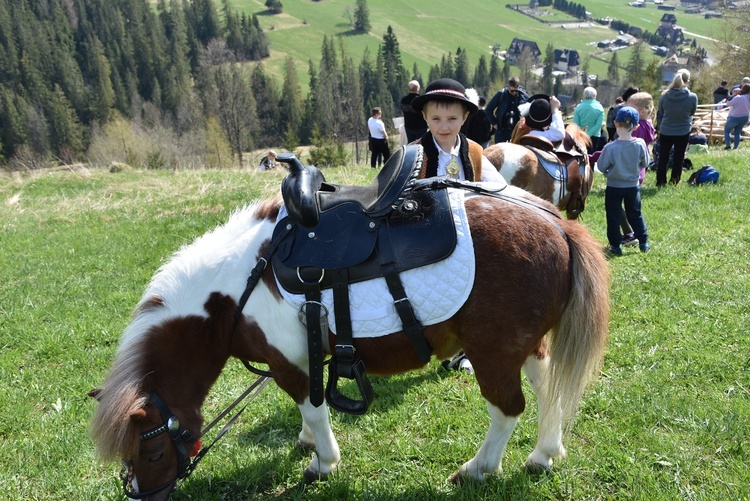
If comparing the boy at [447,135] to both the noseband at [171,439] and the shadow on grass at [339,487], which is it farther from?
the noseband at [171,439]

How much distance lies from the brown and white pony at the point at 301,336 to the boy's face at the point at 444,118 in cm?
62

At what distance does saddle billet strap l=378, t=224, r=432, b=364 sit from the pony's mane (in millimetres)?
675

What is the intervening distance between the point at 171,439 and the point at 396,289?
1.35m

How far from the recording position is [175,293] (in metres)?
2.46

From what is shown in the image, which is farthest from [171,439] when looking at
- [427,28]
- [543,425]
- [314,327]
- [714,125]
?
[427,28]

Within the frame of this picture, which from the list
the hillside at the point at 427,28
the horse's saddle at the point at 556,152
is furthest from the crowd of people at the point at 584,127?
the hillside at the point at 427,28

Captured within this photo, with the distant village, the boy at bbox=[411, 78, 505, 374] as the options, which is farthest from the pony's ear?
the distant village

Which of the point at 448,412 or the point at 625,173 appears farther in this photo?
the point at 625,173

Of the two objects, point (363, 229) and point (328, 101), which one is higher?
point (363, 229)

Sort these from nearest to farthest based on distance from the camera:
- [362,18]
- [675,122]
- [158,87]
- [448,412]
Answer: [448,412] < [675,122] < [158,87] < [362,18]

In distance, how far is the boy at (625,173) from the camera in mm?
5598

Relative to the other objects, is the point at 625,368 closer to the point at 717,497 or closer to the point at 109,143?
the point at 717,497

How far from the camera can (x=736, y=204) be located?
694cm

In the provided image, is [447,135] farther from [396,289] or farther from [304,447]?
[304,447]
